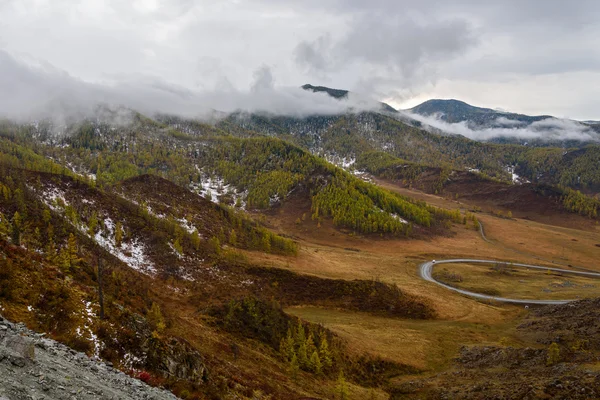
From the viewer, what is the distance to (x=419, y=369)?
58.9 m

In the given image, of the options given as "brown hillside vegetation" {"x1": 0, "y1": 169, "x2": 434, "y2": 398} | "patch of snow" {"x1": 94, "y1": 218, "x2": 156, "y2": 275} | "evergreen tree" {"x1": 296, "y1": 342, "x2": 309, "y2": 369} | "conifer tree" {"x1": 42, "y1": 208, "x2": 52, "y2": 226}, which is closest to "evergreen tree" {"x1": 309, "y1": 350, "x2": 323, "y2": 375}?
"evergreen tree" {"x1": 296, "y1": 342, "x2": 309, "y2": 369}

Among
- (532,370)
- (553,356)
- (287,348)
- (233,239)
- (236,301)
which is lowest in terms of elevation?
(233,239)

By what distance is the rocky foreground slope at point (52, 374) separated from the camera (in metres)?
15.2

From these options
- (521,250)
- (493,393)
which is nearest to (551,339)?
(493,393)

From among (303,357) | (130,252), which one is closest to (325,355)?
(303,357)

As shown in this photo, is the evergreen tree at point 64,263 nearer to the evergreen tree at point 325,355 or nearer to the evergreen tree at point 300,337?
the evergreen tree at point 300,337

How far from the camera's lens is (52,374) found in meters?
17.2

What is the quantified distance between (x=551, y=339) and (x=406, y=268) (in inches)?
3025

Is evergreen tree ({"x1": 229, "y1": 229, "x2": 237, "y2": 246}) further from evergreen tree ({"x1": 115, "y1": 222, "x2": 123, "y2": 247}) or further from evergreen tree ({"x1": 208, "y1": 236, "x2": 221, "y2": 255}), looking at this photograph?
evergreen tree ({"x1": 115, "y1": 222, "x2": 123, "y2": 247})

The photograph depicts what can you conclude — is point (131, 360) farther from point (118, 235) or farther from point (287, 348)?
point (118, 235)

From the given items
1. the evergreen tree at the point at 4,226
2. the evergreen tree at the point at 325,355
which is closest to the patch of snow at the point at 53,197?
the evergreen tree at the point at 4,226

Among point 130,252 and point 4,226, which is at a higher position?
point 4,226

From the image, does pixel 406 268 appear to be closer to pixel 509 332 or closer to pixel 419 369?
pixel 509 332

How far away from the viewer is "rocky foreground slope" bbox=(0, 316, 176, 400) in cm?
1517
